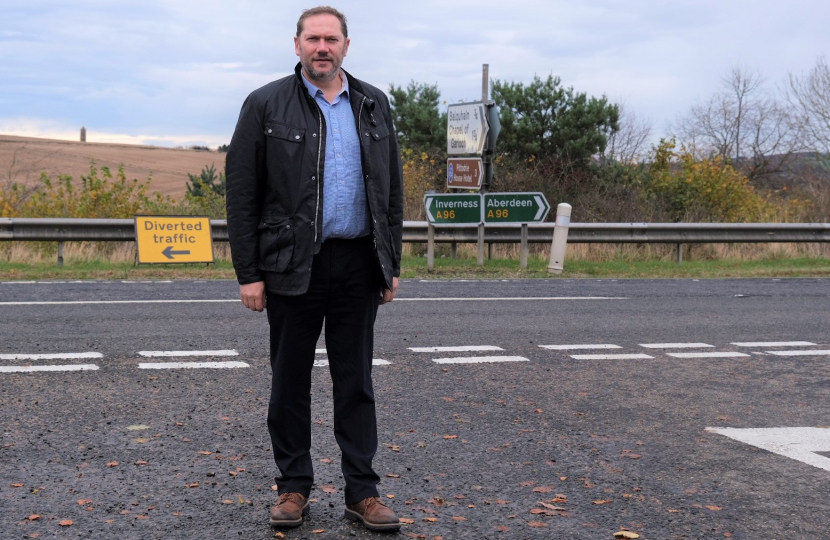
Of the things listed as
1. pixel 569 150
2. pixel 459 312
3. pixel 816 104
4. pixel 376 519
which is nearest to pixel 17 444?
pixel 376 519

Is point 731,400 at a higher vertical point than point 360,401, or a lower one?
lower

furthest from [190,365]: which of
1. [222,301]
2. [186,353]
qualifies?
[222,301]

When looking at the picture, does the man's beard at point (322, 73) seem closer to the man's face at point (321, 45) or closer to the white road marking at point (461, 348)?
the man's face at point (321, 45)

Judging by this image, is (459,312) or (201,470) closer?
(201,470)

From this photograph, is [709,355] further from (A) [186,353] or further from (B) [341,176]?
(B) [341,176]

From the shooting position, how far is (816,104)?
3625 cm

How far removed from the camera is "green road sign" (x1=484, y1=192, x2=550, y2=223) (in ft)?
56.2

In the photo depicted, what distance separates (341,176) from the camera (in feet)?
13.6

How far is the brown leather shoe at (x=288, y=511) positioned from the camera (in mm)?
4039

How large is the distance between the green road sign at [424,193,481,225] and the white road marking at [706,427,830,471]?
1154cm

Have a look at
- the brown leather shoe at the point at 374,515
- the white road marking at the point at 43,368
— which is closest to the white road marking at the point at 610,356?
the white road marking at the point at 43,368

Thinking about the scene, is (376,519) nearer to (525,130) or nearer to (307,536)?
(307,536)

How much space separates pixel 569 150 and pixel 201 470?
27.3 meters

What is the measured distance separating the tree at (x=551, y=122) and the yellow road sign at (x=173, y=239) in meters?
15.7
